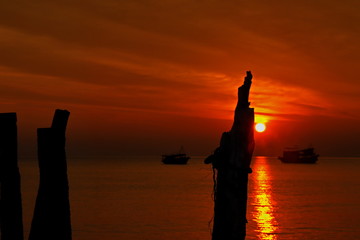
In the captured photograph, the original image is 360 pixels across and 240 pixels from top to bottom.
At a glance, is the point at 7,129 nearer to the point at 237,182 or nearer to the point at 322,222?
the point at 237,182

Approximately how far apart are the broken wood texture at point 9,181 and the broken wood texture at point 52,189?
0.42m

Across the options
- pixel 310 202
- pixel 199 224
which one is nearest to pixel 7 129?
pixel 199 224

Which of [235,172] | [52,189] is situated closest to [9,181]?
[52,189]

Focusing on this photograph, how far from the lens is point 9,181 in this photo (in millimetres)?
8203

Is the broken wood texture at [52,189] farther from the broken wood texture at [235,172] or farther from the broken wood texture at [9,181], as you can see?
the broken wood texture at [235,172]

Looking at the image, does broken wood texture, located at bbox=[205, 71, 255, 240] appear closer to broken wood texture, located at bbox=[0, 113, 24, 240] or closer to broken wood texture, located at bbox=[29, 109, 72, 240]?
broken wood texture, located at bbox=[29, 109, 72, 240]

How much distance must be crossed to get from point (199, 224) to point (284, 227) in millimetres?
6659

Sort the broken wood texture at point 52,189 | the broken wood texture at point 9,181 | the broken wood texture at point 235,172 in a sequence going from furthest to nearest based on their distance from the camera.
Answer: the broken wood texture at point 9,181, the broken wood texture at point 52,189, the broken wood texture at point 235,172

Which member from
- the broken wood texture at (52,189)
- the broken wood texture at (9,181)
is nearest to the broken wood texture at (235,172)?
the broken wood texture at (52,189)

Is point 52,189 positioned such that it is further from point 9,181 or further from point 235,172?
point 235,172

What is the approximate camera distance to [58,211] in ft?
26.0

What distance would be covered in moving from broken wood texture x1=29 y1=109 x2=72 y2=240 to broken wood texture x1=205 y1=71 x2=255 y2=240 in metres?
2.50

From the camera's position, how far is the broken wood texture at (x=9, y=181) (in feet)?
26.7

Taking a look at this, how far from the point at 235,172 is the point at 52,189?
9.67 feet
